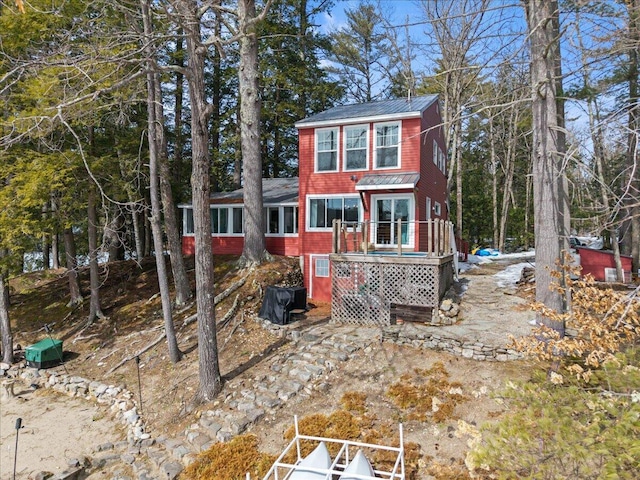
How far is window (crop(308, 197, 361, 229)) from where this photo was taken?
552 inches

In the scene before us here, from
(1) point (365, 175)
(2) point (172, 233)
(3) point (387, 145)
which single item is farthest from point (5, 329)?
(3) point (387, 145)

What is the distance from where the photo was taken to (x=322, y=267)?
14273 millimetres

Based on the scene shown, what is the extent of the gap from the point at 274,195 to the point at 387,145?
6.53 m

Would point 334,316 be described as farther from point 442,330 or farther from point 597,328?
point 597,328

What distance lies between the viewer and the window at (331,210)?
1402 cm

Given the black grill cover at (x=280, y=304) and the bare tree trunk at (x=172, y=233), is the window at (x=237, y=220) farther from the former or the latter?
the black grill cover at (x=280, y=304)

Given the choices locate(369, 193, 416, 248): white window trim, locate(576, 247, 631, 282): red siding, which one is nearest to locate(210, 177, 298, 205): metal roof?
locate(369, 193, 416, 248): white window trim

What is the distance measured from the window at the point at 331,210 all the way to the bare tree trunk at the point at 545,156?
7409 mm

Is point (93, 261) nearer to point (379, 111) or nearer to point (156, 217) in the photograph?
point (156, 217)

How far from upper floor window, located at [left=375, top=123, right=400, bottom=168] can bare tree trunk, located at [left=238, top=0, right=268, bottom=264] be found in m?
4.63

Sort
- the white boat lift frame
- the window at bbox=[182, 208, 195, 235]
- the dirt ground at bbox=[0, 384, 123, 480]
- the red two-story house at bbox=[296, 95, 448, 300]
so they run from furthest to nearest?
the window at bbox=[182, 208, 195, 235]
the red two-story house at bbox=[296, 95, 448, 300]
the dirt ground at bbox=[0, 384, 123, 480]
the white boat lift frame

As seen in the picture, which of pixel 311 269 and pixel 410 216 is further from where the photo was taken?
pixel 311 269

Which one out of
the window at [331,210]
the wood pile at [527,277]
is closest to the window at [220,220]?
the window at [331,210]

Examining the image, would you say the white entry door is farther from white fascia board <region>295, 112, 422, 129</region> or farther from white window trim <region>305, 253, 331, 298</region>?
white fascia board <region>295, 112, 422, 129</region>
